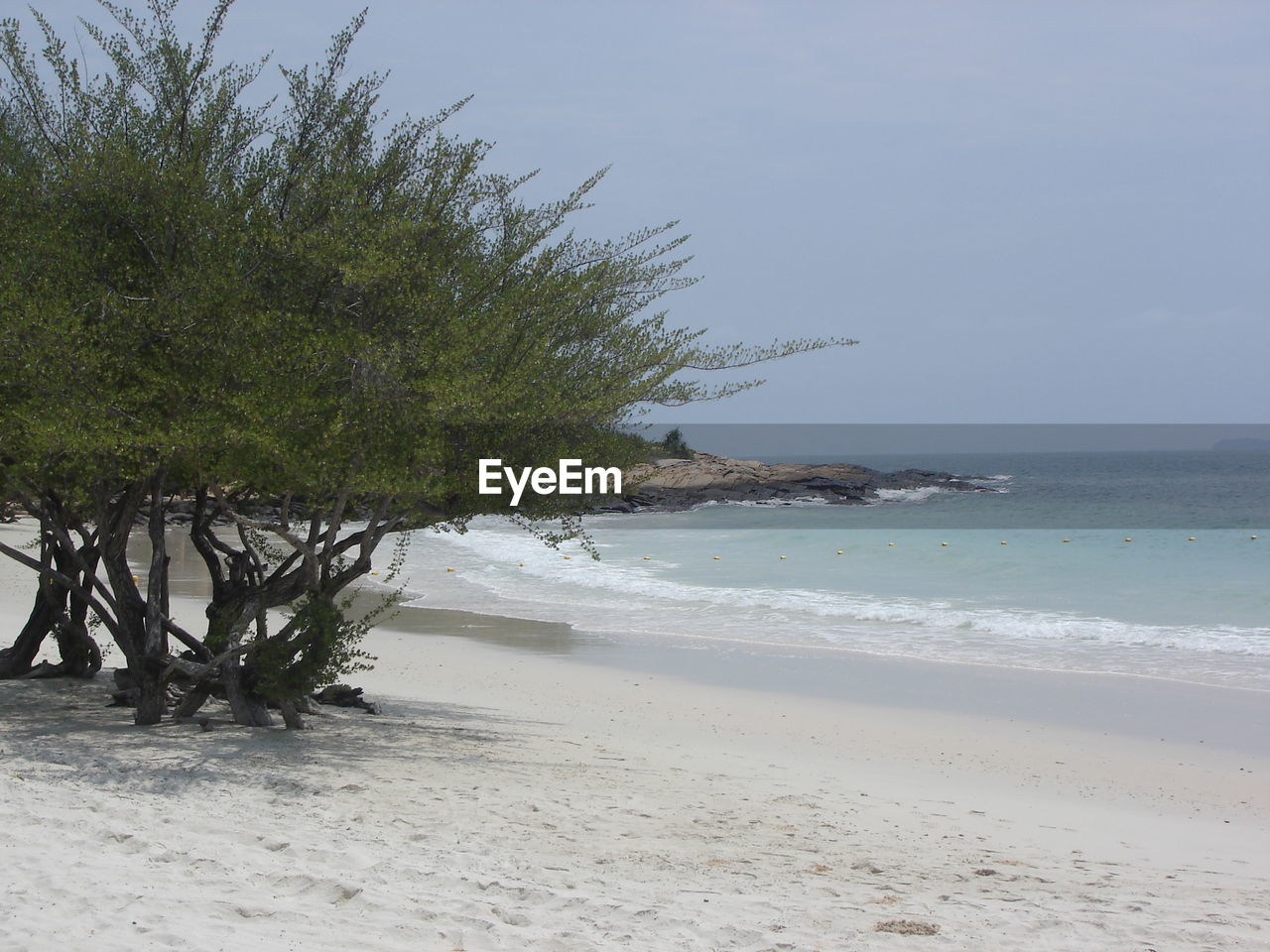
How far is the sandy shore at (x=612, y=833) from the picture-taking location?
4383mm

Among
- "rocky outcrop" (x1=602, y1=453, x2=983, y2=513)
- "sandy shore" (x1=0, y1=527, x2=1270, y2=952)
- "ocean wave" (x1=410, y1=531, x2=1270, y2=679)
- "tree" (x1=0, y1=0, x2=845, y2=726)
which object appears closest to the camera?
"sandy shore" (x1=0, y1=527, x2=1270, y2=952)

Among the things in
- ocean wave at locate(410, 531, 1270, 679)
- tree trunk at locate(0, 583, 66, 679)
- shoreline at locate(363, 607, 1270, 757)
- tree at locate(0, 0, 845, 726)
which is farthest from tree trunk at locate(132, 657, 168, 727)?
ocean wave at locate(410, 531, 1270, 679)

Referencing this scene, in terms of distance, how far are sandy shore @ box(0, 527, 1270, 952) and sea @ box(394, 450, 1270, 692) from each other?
2.56 m

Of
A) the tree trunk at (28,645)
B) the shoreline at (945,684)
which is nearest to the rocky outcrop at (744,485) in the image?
the shoreline at (945,684)

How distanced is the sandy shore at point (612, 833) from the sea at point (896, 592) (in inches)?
101

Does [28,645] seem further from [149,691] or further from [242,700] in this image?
[242,700]

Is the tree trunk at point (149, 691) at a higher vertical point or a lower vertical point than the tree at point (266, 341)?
lower

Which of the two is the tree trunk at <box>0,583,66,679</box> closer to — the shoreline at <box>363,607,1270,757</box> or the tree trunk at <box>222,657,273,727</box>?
the tree trunk at <box>222,657,273,727</box>

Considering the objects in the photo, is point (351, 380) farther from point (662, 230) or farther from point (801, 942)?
point (801, 942)

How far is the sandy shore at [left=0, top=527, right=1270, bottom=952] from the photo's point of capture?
173 inches

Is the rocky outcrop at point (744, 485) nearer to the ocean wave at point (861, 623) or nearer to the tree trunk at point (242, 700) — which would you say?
the ocean wave at point (861, 623)

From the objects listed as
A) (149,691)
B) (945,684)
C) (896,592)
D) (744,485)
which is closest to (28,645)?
(149,691)

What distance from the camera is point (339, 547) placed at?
8117 mm

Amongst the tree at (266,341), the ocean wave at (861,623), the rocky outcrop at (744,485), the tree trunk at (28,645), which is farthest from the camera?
the rocky outcrop at (744,485)
